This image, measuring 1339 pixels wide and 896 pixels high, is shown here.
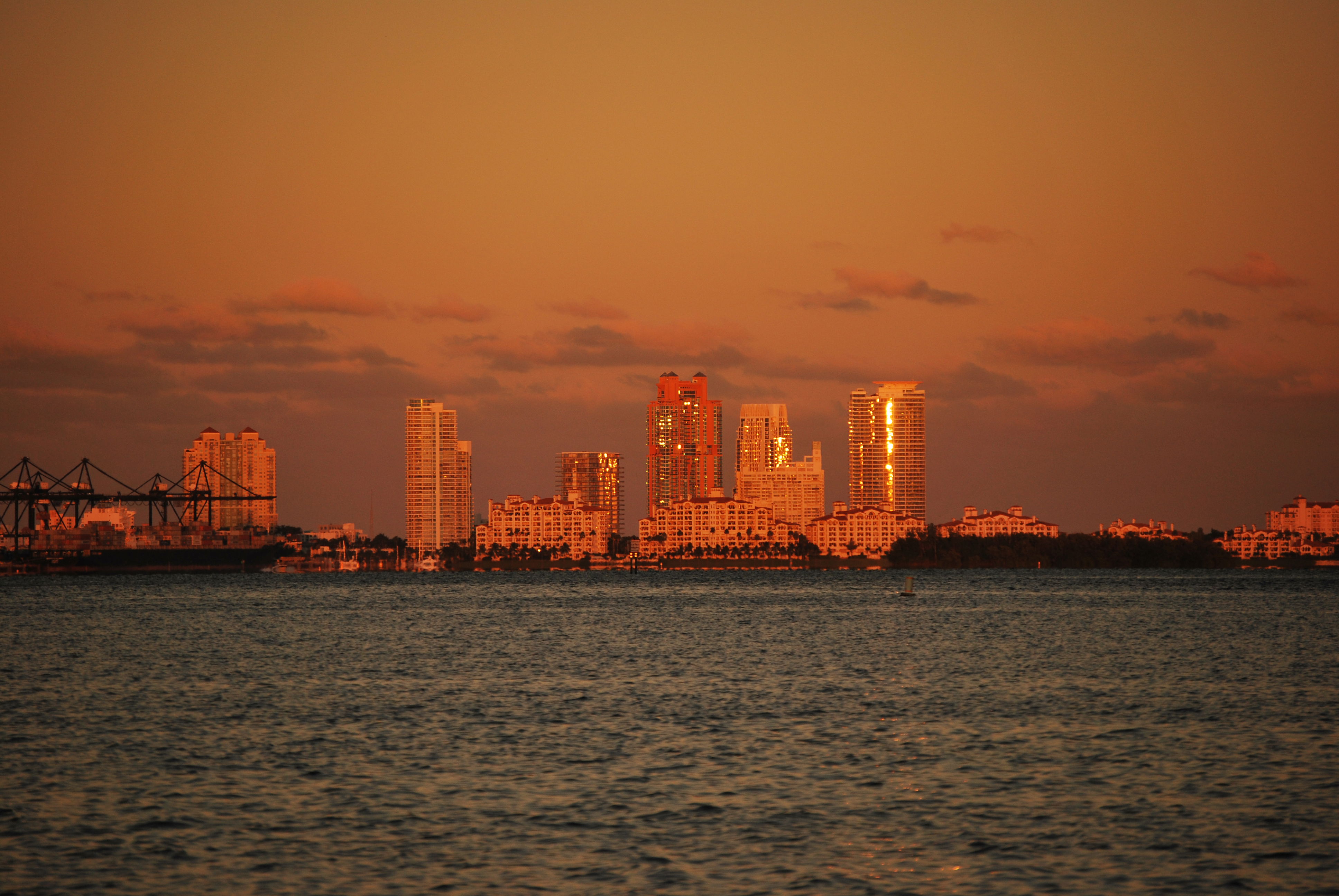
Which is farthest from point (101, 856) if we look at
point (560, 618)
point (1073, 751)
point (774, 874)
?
point (560, 618)

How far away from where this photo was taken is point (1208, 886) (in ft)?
64.5

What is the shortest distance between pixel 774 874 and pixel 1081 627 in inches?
2683

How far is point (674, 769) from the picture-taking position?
29.2 metres

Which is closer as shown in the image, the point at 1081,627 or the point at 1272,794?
the point at 1272,794

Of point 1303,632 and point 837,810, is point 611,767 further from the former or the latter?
point 1303,632

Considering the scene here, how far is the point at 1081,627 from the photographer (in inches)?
3310

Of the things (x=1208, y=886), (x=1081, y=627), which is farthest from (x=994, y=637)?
(x=1208, y=886)

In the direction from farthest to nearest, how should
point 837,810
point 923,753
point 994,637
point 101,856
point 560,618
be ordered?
point 560,618 → point 994,637 → point 923,753 → point 837,810 → point 101,856

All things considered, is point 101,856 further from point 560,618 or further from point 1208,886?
point 560,618

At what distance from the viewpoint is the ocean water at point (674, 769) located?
817 inches

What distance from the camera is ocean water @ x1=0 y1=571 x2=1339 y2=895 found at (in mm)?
20750

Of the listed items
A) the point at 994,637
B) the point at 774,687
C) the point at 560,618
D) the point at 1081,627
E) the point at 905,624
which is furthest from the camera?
the point at 560,618

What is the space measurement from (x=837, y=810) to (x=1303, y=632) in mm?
61111

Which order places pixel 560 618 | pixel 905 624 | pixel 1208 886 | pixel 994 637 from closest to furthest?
1. pixel 1208 886
2. pixel 994 637
3. pixel 905 624
4. pixel 560 618
